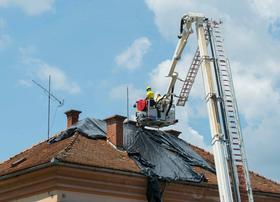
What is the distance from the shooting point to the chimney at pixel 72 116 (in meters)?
21.6

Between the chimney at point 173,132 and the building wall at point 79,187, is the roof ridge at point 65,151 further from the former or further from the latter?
the chimney at point 173,132

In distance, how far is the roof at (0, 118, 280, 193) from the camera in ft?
55.4

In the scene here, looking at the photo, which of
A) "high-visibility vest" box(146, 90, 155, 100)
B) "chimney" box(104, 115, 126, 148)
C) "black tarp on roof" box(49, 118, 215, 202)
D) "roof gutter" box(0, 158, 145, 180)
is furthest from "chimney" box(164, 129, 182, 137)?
"roof gutter" box(0, 158, 145, 180)

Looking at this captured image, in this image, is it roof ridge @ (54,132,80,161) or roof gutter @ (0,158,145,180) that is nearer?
roof gutter @ (0,158,145,180)

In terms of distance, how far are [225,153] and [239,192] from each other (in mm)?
Result: 1140

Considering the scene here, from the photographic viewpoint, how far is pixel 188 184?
18.8 m

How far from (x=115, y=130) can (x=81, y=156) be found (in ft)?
9.05

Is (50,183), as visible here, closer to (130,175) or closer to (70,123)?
(130,175)

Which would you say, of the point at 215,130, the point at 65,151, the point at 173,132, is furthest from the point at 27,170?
the point at 173,132

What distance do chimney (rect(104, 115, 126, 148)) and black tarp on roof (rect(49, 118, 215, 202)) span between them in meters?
0.31

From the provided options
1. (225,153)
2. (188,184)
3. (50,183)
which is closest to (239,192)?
(225,153)

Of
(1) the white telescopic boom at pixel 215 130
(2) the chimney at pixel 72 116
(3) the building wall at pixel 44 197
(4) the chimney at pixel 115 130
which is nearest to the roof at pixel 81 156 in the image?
(4) the chimney at pixel 115 130

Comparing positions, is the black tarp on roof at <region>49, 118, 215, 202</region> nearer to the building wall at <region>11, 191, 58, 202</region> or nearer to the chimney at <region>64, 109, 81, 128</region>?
the chimney at <region>64, 109, 81, 128</region>

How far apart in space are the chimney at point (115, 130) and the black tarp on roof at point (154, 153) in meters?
0.31
